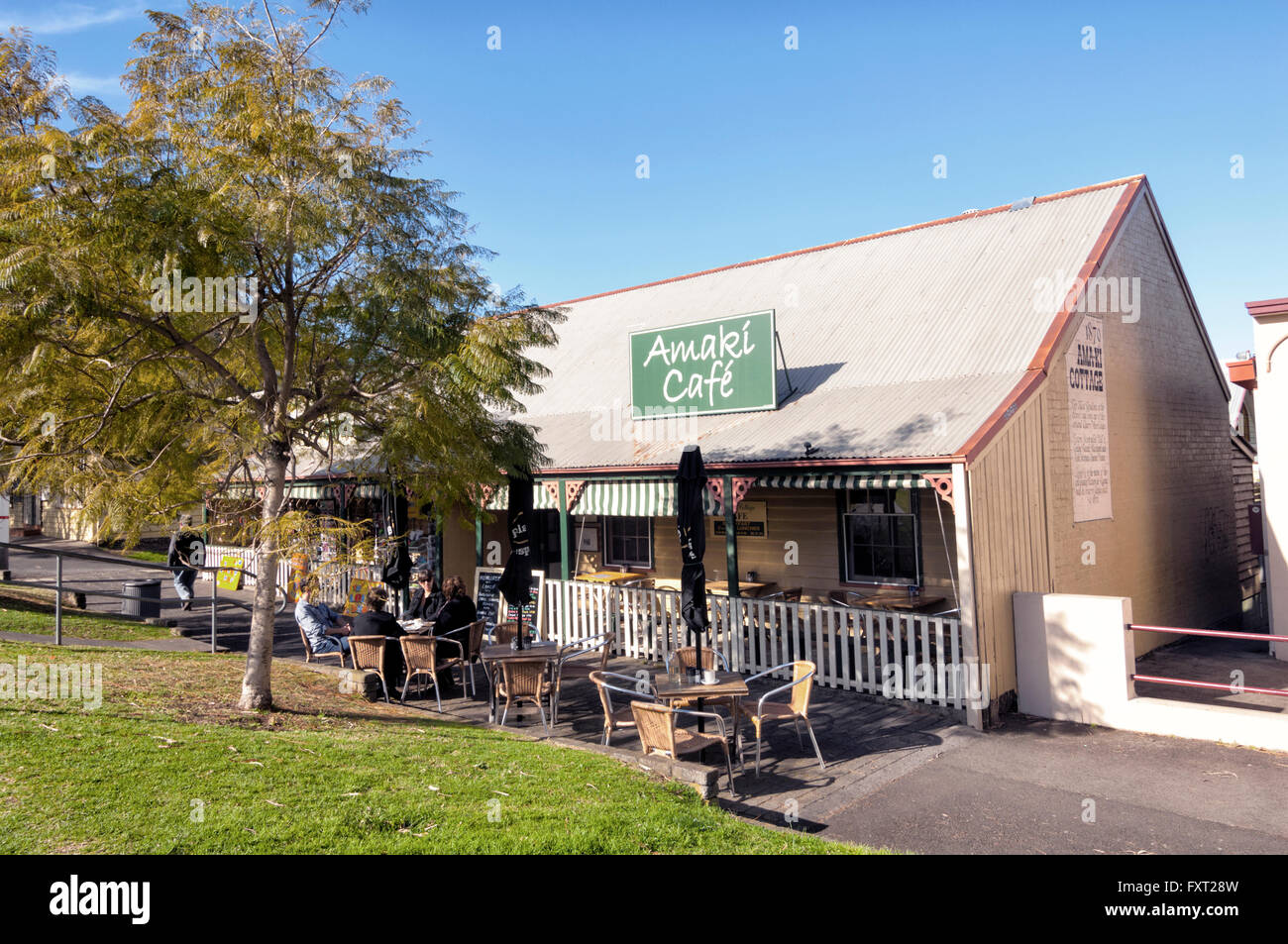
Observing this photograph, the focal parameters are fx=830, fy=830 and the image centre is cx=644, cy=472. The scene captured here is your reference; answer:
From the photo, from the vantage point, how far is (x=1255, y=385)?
11703 millimetres

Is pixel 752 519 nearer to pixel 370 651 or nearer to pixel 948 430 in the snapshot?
pixel 948 430

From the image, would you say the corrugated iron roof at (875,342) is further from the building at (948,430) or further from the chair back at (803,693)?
the chair back at (803,693)

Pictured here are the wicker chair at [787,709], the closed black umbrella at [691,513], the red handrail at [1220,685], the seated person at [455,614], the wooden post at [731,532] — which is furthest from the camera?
the wooden post at [731,532]

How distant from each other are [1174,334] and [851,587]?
7124 millimetres

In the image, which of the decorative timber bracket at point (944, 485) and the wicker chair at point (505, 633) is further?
the wicker chair at point (505, 633)

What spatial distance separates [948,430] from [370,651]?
6924 millimetres

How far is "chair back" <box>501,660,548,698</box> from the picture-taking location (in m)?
8.32

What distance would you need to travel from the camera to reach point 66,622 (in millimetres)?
12039

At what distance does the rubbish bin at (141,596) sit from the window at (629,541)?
7.50m

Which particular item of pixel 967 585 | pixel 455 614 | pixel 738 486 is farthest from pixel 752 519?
pixel 455 614

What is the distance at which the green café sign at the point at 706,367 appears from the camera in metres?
12.4

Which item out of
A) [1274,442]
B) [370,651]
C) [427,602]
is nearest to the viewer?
[370,651]

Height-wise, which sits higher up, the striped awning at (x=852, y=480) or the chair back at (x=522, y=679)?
the striped awning at (x=852, y=480)

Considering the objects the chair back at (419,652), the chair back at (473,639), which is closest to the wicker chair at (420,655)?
the chair back at (419,652)
